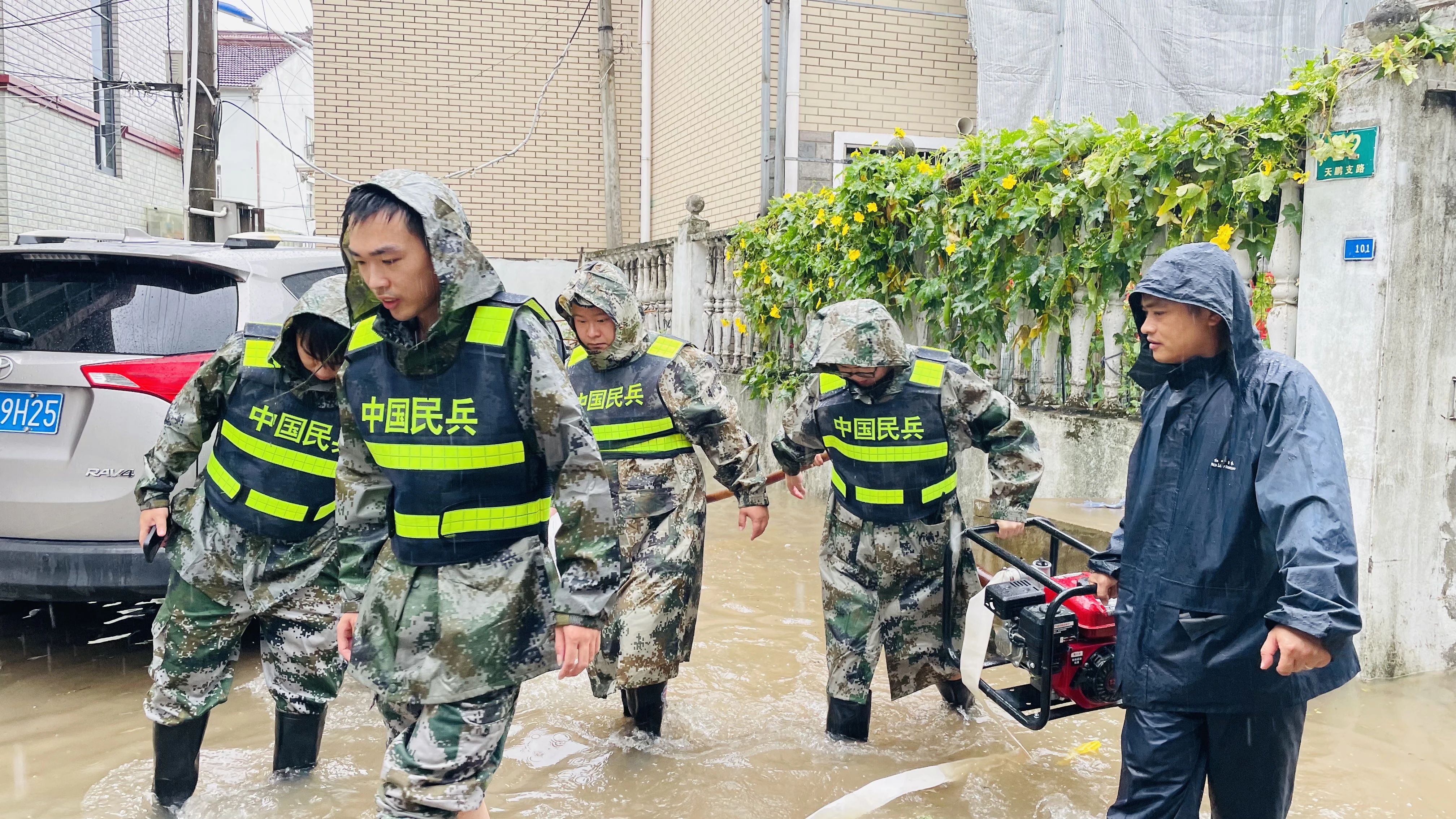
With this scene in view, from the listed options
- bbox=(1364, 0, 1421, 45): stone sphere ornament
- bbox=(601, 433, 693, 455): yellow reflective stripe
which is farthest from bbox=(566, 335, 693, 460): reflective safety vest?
bbox=(1364, 0, 1421, 45): stone sphere ornament

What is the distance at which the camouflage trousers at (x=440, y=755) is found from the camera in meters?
2.47

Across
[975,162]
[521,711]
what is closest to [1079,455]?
[975,162]

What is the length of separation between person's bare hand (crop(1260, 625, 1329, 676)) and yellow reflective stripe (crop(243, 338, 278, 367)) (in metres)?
2.87

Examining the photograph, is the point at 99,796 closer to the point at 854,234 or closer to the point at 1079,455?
the point at 1079,455

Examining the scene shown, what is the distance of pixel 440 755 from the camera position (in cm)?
249

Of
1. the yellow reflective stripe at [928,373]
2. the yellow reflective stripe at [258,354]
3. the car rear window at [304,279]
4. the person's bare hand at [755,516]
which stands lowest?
the person's bare hand at [755,516]

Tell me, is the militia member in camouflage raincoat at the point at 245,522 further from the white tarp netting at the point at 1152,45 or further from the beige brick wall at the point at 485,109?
the beige brick wall at the point at 485,109

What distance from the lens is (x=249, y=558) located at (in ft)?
11.1

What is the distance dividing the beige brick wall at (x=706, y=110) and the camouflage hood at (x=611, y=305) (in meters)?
6.98

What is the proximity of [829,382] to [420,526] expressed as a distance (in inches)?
82.1

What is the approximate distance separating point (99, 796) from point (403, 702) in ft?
6.27

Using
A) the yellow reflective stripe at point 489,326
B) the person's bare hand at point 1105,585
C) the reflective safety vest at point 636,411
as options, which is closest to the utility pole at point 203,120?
the reflective safety vest at point 636,411

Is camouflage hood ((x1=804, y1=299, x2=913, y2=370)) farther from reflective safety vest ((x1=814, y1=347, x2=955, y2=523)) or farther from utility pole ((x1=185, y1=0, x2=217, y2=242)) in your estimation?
utility pole ((x1=185, y1=0, x2=217, y2=242))

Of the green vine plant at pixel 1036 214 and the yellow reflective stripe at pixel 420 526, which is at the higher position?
the green vine plant at pixel 1036 214
